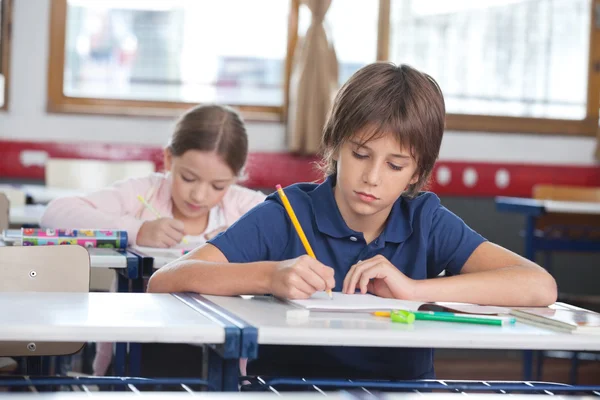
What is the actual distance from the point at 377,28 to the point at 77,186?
5.97ft

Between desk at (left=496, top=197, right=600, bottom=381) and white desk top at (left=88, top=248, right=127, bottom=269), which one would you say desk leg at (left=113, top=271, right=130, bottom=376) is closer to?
white desk top at (left=88, top=248, right=127, bottom=269)

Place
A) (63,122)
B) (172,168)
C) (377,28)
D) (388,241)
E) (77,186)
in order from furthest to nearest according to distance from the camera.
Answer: (377,28), (63,122), (77,186), (172,168), (388,241)

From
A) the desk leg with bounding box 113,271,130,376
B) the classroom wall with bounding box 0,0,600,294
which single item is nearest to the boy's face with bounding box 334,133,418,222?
the desk leg with bounding box 113,271,130,376

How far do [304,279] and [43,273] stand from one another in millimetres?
645

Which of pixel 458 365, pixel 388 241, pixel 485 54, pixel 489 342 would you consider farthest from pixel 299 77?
pixel 489 342

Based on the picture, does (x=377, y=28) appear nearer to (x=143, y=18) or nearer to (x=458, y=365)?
(x=143, y=18)

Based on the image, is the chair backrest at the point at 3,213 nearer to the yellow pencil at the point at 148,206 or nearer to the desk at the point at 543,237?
the yellow pencil at the point at 148,206

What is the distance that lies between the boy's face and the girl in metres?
0.95

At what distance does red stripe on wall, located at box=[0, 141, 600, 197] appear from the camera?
14.4 feet

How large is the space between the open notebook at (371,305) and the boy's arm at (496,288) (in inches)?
1.4

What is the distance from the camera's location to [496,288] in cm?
153

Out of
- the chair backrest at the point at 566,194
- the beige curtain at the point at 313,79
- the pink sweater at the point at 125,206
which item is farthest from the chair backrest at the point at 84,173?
the chair backrest at the point at 566,194

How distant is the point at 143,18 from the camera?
452 centimetres

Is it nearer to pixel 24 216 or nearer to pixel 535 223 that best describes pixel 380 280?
pixel 24 216
